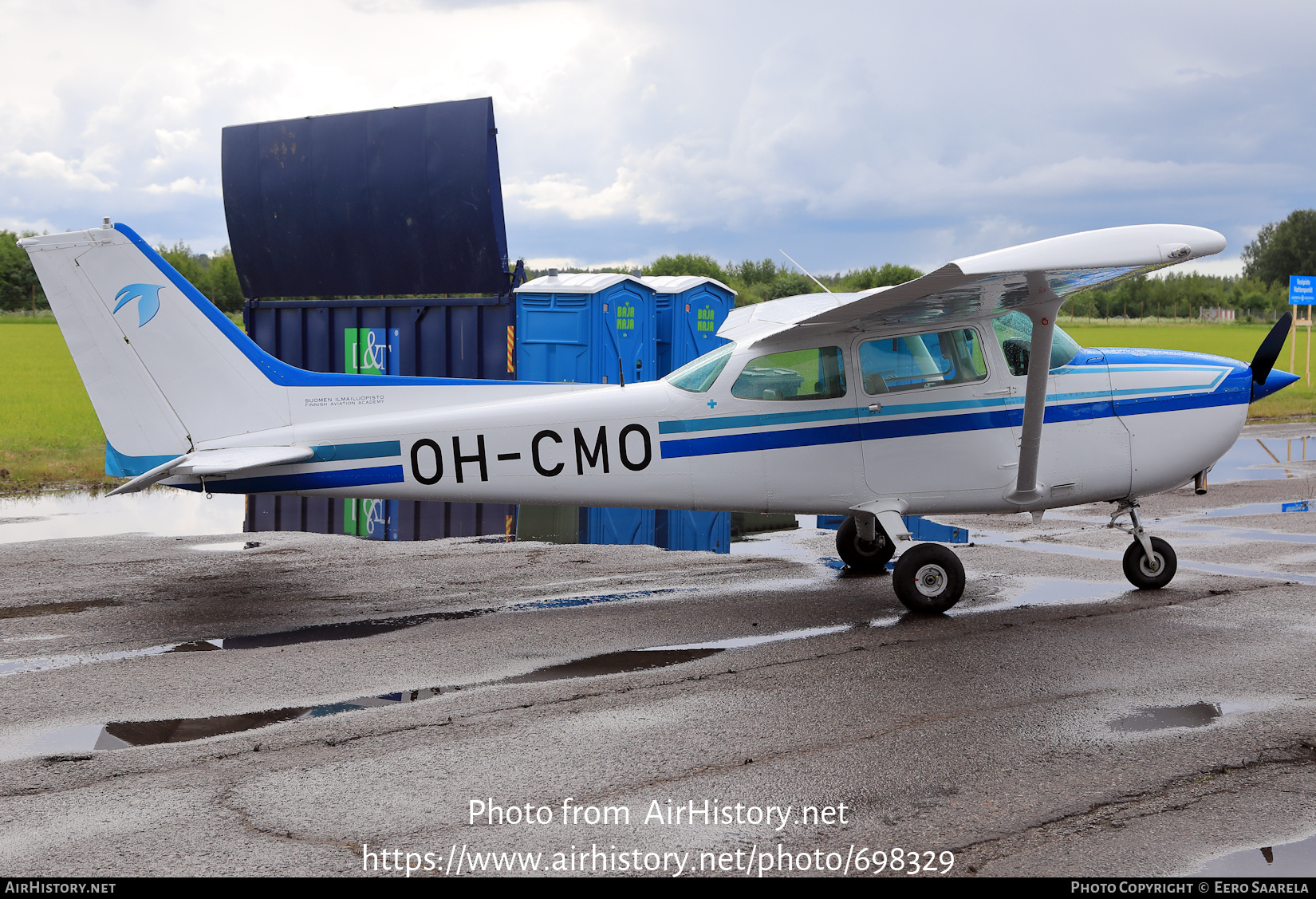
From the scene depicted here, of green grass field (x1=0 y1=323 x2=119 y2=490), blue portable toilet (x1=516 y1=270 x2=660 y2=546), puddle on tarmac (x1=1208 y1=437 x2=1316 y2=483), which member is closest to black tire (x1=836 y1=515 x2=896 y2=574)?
blue portable toilet (x1=516 y1=270 x2=660 y2=546)

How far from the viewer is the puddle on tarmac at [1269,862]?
3559 mm

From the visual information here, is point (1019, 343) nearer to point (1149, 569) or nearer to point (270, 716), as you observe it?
point (1149, 569)

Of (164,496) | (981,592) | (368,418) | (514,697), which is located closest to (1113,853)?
(514,697)

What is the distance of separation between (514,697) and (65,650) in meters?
3.12

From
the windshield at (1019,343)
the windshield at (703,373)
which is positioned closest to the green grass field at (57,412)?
the windshield at (703,373)

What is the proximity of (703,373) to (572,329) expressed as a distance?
834 cm

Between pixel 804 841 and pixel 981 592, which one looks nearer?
pixel 804 841

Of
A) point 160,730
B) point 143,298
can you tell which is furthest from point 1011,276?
point 143,298

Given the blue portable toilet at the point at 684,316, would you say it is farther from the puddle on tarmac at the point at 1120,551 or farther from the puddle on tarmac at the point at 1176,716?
the puddle on tarmac at the point at 1176,716

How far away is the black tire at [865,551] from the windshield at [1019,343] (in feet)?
6.40

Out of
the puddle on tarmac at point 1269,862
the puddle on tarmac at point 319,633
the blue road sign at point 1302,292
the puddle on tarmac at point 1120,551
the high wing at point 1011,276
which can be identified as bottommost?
the puddle on tarmac at point 1269,862

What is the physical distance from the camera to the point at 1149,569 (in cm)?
806
